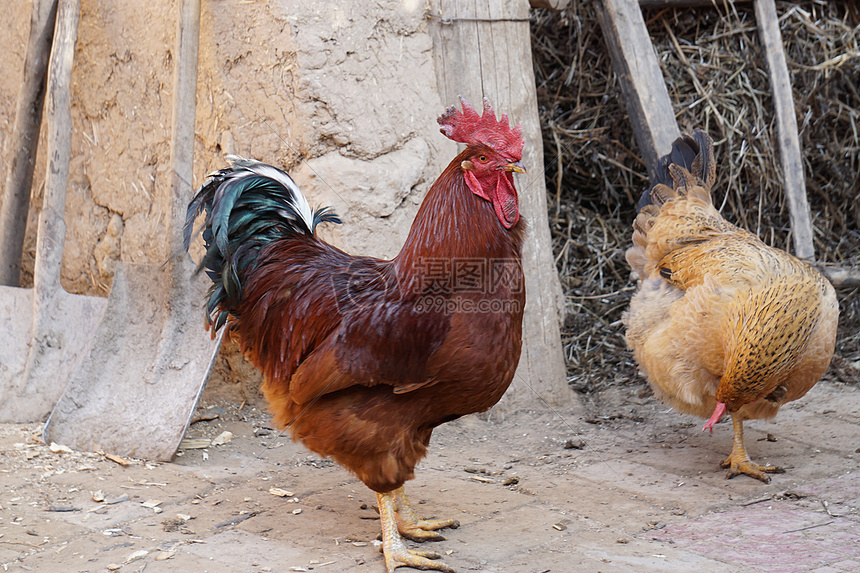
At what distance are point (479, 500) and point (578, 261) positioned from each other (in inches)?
113

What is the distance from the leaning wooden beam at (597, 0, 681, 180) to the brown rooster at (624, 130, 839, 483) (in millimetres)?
336

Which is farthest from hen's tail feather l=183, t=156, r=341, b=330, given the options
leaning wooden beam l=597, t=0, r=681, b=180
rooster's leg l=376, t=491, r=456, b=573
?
leaning wooden beam l=597, t=0, r=681, b=180

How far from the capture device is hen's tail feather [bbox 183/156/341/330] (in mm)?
3113

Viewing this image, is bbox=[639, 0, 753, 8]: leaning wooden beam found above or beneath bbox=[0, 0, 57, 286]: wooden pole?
above

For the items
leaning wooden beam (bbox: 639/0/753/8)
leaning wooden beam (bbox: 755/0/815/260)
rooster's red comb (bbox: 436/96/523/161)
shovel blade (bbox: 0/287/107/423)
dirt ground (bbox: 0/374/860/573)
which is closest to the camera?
rooster's red comb (bbox: 436/96/523/161)

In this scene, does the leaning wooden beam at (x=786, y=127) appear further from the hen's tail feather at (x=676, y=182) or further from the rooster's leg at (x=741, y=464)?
the rooster's leg at (x=741, y=464)

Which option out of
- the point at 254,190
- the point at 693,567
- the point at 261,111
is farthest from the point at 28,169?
the point at 693,567

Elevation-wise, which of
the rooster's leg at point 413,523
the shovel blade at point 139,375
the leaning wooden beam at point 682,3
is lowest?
the rooster's leg at point 413,523

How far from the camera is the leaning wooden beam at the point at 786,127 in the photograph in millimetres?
5039

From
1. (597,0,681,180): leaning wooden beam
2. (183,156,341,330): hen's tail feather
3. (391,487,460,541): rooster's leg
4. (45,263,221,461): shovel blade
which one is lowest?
(391,487,460,541): rooster's leg

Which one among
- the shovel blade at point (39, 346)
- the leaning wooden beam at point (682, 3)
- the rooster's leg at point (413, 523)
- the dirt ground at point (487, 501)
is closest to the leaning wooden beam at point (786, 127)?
the leaning wooden beam at point (682, 3)

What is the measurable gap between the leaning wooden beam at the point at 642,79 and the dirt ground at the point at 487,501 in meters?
1.87

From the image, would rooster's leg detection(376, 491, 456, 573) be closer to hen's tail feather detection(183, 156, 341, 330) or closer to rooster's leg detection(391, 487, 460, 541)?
rooster's leg detection(391, 487, 460, 541)

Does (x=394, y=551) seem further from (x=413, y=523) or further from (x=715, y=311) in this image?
(x=715, y=311)
